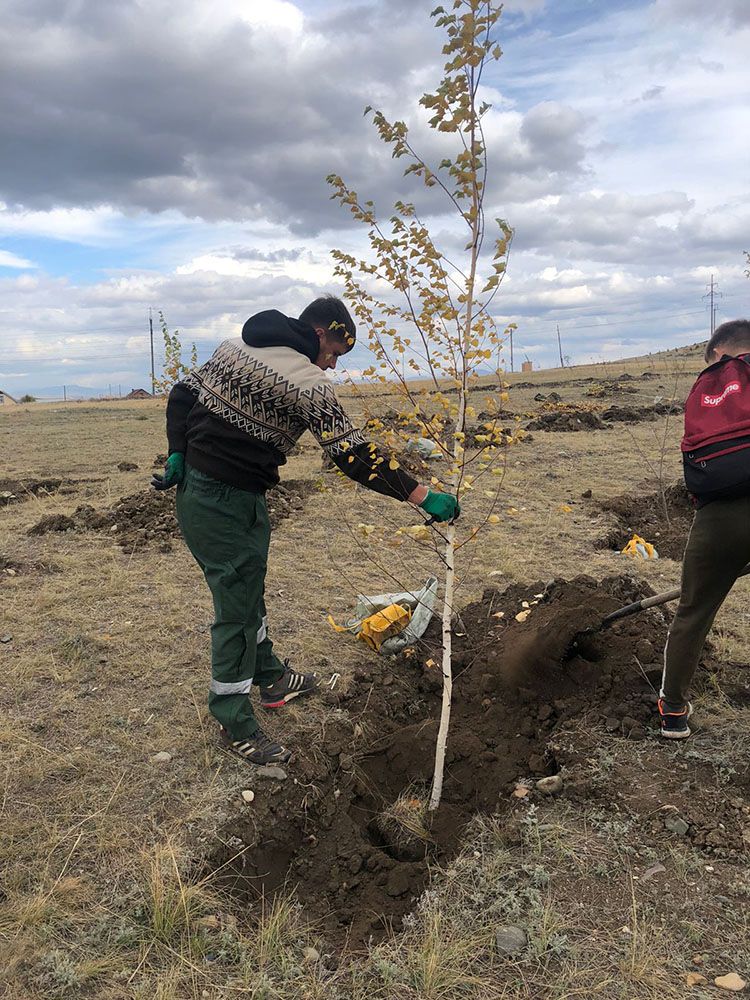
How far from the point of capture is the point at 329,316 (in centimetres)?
305

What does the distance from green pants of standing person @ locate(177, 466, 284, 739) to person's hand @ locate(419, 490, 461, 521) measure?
39.2 inches

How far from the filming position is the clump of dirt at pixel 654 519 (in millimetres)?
6645

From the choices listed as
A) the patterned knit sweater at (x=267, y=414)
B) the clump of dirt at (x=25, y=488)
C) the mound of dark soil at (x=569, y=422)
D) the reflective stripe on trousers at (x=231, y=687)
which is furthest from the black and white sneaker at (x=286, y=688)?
the mound of dark soil at (x=569, y=422)

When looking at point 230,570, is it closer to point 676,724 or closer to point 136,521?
point 676,724

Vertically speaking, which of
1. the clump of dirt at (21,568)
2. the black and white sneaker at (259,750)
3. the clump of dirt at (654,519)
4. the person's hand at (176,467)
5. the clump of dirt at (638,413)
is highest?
the clump of dirt at (638,413)

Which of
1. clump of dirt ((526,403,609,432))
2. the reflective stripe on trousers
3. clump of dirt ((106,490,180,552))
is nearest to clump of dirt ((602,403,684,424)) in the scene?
clump of dirt ((526,403,609,432))

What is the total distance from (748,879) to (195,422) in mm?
2989

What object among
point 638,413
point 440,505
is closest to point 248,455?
point 440,505

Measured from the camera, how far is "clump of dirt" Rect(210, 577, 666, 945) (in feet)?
8.80

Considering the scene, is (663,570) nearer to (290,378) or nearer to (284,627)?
(284,627)

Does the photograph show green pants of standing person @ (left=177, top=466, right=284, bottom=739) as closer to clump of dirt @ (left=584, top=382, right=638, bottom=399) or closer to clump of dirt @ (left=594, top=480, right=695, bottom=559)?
clump of dirt @ (left=594, top=480, right=695, bottom=559)

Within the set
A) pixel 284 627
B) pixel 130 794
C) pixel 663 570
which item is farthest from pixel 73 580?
pixel 663 570

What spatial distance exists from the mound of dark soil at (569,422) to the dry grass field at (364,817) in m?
9.77

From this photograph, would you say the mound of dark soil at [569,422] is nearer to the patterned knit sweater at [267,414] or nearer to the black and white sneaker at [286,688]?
the black and white sneaker at [286,688]
